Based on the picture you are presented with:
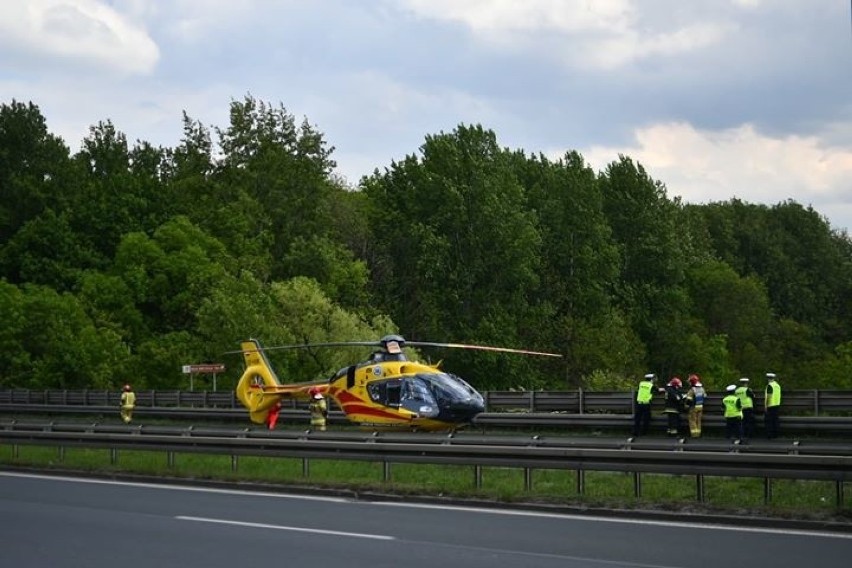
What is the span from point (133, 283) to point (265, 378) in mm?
36015

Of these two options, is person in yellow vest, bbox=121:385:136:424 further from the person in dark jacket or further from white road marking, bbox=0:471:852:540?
the person in dark jacket

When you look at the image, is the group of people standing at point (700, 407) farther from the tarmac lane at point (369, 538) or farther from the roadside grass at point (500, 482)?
the tarmac lane at point (369, 538)

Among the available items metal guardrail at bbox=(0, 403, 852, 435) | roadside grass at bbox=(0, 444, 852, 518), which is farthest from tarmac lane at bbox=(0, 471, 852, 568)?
metal guardrail at bbox=(0, 403, 852, 435)

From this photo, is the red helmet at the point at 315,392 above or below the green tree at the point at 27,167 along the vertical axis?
below

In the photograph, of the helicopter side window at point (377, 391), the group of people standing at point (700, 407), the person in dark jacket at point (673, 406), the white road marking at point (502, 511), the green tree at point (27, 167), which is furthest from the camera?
the green tree at point (27, 167)

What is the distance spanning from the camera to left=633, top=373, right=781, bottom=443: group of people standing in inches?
1109

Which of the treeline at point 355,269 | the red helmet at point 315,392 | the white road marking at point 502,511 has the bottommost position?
the white road marking at point 502,511

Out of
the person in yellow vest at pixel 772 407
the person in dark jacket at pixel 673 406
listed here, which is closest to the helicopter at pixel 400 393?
the person in dark jacket at pixel 673 406

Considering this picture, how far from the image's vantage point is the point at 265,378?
38469 millimetres

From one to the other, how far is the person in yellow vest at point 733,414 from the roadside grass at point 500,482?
7.49 m

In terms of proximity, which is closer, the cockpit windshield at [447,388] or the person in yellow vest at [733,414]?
the person in yellow vest at [733,414]

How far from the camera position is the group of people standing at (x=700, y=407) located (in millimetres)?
28172

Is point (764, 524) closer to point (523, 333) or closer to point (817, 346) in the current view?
point (523, 333)

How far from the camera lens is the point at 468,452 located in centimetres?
1986
